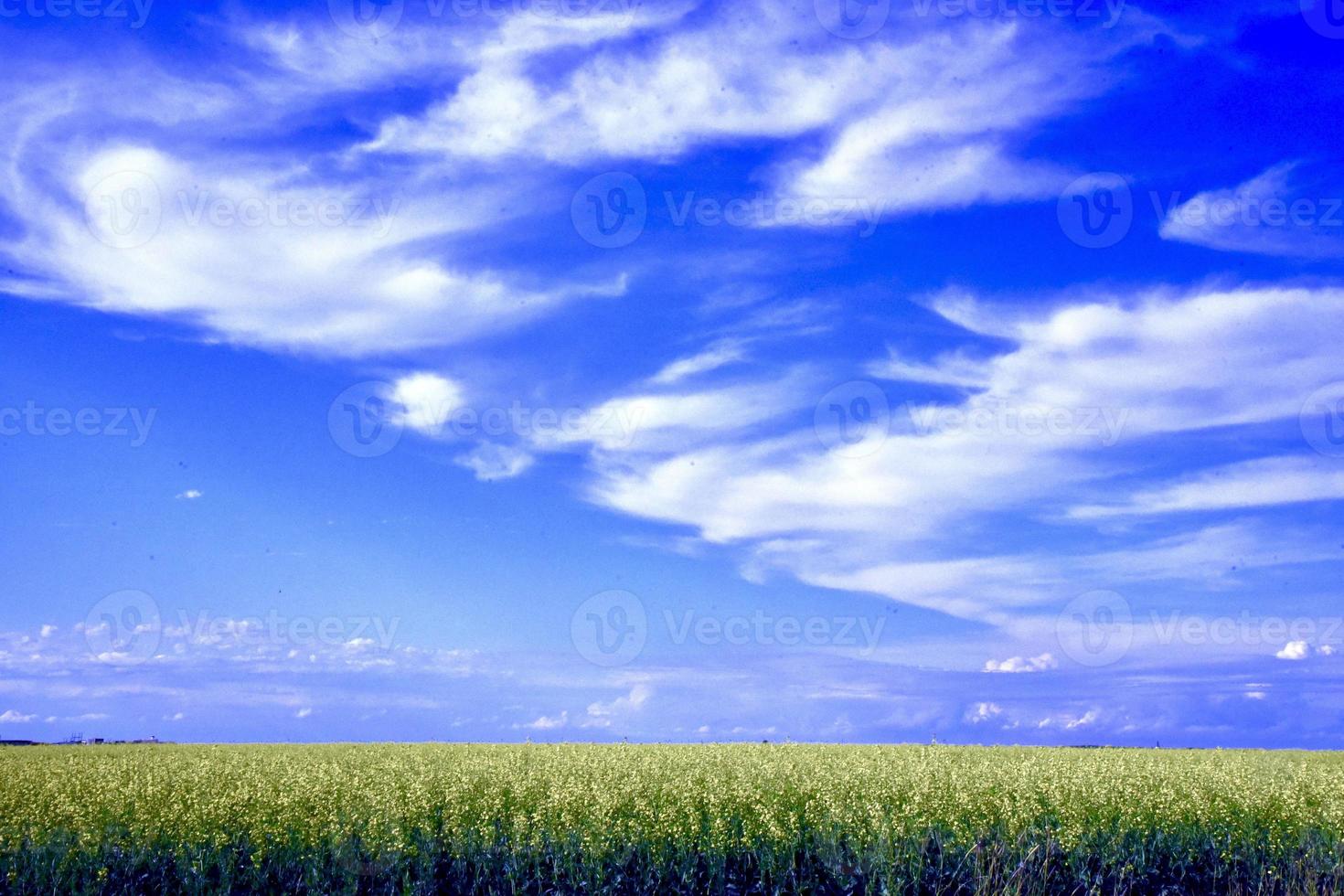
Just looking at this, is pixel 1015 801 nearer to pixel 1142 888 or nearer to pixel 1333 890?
pixel 1142 888

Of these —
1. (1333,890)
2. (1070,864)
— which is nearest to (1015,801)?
(1070,864)

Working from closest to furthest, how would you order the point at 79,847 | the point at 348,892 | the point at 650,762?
the point at 348,892, the point at 79,847, the point at 650,762

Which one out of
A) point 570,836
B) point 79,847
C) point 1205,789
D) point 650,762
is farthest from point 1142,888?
point 79,847

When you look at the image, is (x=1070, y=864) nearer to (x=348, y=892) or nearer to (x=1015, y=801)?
(x=1015, y=801)

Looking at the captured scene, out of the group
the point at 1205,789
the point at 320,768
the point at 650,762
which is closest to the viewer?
the point at 1205,789

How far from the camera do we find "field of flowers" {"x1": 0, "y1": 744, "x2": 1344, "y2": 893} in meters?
12.5

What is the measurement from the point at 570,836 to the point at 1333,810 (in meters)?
12.1

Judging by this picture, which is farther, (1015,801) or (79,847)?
(1015,801)

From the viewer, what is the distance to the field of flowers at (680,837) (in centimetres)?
1255

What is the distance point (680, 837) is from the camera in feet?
41.3

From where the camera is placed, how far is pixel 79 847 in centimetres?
1317

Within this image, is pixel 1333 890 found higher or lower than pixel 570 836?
lower

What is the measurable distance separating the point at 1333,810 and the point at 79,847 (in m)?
19.0

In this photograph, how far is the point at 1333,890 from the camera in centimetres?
1321
